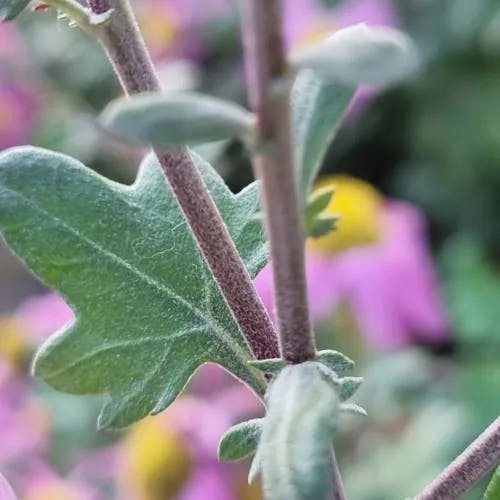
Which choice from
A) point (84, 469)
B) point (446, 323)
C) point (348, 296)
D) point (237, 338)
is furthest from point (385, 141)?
point (237, 338)

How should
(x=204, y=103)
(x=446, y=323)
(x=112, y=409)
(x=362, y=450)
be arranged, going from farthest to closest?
(x=446, y=323) → (x=362, y=450) → (x=112, y=409) → (x=204, y=103)

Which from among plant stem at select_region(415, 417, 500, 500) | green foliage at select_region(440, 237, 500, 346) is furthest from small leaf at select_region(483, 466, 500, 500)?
green foliage at select_region(440, 237, 500, 346)

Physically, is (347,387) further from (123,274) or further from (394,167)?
(394,167)

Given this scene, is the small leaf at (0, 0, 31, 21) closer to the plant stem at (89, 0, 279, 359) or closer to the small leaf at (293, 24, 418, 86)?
the plant stem at (89, 0, 279, 359)

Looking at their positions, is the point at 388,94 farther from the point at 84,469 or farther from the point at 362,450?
the point at 84,469

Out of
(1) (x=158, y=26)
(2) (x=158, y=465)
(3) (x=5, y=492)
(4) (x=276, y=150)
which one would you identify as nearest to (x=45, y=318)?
(2) (x=158, y=465)

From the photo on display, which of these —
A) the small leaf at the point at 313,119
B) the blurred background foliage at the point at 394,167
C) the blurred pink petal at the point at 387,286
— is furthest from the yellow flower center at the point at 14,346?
the small leaf at the point at 313,119
